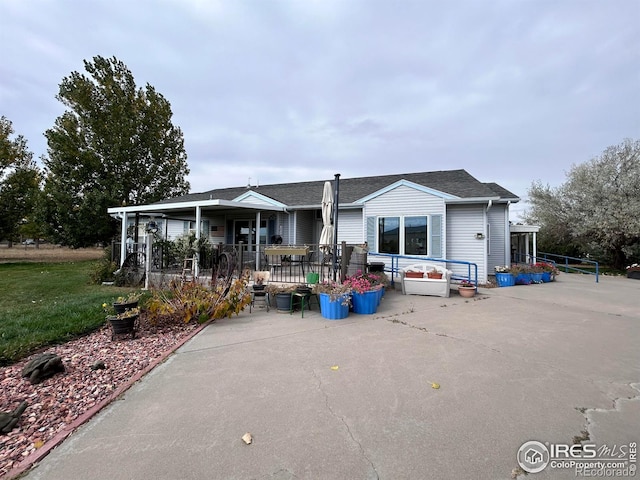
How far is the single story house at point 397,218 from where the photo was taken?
10781 mm

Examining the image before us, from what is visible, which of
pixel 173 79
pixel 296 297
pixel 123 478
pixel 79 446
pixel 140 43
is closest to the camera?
pixel 123 478

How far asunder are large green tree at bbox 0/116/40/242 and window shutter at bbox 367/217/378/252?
23.8m

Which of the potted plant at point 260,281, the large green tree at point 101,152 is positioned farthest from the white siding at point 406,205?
the large green tree at point 101,152

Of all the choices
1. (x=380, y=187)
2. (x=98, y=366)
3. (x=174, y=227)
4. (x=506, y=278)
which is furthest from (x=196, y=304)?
(x=174, y=227)

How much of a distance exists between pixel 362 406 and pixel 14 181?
28.6 m

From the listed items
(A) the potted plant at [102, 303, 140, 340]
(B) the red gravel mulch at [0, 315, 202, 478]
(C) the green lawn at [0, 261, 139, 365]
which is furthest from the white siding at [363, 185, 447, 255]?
(C) the green lawn at [0, 261, 139, 365]

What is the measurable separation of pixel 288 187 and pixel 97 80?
1921 cm

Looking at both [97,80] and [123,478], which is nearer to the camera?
[123,478]

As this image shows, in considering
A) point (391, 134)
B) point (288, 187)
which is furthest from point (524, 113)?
point (288, 187)

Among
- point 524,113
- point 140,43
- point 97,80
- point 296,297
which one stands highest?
point 97,80

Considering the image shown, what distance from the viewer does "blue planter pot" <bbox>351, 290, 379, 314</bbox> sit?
6.42m

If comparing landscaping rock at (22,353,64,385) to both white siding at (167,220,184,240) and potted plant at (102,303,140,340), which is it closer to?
potted plant at (102,303,140,340)

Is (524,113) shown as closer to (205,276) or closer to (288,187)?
(288,187)

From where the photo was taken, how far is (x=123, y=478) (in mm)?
1896
